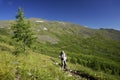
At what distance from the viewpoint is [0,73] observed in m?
11.2

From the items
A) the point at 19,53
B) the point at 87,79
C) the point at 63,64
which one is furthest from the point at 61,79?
the point at 19,53

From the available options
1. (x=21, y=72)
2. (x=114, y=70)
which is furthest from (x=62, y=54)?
(x=114, y=70)

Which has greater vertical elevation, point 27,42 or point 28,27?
point 28,27

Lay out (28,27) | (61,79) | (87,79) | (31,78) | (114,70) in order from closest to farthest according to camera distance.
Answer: (31,78) → (61,79) → (87,79) → (28,27) → (114,70)

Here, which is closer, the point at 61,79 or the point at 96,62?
the point at 61,79

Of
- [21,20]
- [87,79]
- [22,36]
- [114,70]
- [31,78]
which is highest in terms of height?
[21,20]

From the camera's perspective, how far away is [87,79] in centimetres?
1973

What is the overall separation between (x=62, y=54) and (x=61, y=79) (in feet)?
29.2

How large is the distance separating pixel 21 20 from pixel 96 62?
160 m

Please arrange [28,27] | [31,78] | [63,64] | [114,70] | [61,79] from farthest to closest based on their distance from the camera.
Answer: [114,70], [28,27], [63,64], [61,79], [31,78]

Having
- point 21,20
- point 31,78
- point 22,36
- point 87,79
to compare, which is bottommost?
point 87,79

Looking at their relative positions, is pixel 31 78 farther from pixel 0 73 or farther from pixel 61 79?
pixel 61 79

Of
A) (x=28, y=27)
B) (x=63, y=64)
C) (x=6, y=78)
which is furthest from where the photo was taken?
(x=28, y=27)

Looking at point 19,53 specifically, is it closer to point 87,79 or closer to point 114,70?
point 87,79
